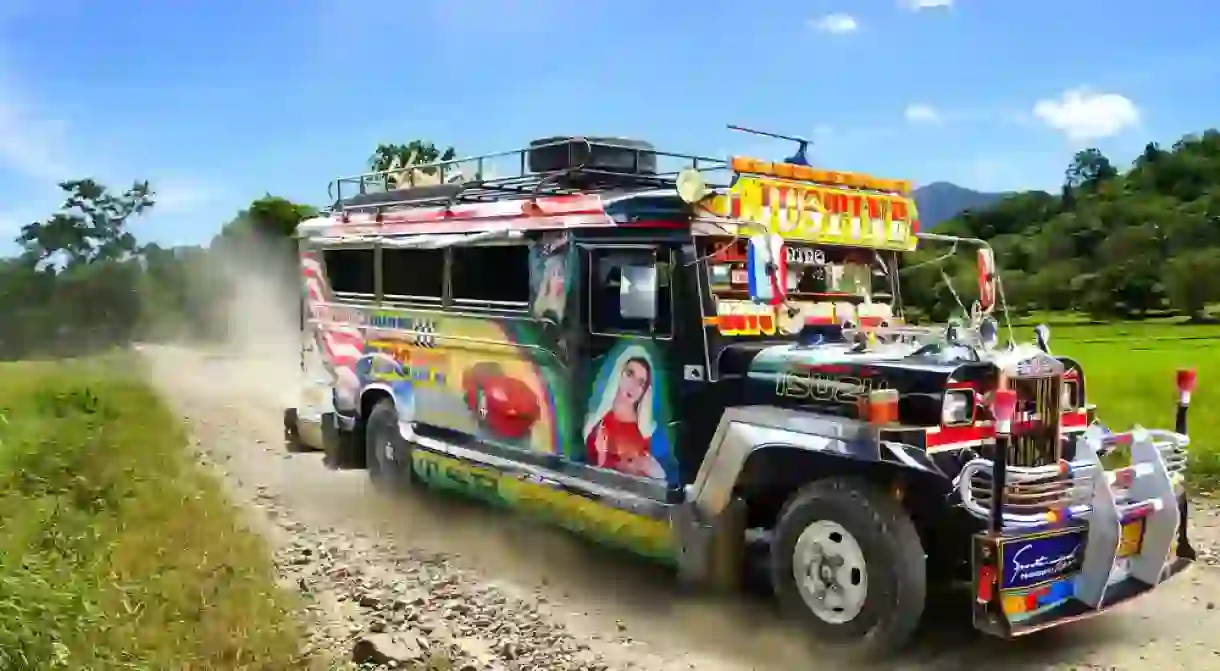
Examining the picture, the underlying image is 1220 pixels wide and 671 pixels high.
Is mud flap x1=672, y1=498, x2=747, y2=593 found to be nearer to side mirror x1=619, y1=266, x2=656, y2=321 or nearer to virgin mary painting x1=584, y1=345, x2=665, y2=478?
virgin mary painting x1=584, y1=345, x2=665, y2=478

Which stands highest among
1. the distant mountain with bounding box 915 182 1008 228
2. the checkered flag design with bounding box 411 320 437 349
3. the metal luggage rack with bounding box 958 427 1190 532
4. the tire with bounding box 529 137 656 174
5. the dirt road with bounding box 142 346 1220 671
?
the distant mountain with bounding box 915 182 1008 228

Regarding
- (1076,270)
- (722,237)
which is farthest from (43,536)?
(1076,270)

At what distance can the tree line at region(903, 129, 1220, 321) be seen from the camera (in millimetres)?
35438

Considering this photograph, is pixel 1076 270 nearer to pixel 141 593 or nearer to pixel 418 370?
pixel 418 370

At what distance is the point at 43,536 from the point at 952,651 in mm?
5419

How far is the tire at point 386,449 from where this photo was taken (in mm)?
9039

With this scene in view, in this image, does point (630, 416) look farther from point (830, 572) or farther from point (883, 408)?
point (883, 408)

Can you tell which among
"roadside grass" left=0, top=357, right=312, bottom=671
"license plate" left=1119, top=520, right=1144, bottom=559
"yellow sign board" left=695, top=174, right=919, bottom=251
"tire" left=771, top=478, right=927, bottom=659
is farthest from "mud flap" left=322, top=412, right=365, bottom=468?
"license plate" left=1119, top=520, right=1144, bottom=559

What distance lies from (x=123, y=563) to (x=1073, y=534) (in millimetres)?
5300

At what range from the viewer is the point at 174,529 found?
284 inches

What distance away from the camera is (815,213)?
6.86 meters

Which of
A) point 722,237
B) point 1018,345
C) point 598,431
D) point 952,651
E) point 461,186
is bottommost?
point 952,651

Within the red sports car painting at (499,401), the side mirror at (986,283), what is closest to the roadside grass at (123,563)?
the red sports car painting at (499,401)

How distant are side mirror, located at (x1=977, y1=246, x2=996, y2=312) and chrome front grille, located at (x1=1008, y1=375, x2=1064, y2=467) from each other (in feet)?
3.85
